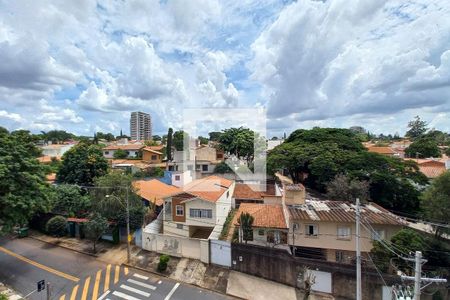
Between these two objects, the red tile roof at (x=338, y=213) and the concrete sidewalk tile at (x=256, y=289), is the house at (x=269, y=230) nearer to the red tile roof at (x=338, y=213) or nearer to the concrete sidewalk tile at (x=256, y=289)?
the red tile roof at (x=338, y=213)

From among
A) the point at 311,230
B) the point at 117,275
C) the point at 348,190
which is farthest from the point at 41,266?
the point at 348,190

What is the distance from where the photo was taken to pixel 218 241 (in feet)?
55.6

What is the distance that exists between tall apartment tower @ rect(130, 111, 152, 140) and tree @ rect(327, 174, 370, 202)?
5351 inches

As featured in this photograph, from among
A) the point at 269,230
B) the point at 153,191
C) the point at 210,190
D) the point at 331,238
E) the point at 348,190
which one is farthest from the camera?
the point at 153,191

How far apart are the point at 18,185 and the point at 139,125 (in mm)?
140790

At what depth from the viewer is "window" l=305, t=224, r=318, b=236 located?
16891 mm

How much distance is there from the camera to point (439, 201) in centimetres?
1658

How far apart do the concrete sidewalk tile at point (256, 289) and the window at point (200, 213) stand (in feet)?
15.7

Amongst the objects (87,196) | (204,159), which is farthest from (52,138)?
(87,196)

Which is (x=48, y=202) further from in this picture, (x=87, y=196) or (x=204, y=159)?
(x=204, y=159)

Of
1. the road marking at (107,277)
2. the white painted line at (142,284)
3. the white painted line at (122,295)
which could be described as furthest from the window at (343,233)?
the road marking at (107,277)

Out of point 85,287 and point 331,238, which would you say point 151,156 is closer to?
point 85,287

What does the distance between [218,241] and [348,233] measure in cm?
878

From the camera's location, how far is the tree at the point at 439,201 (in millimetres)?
16297
